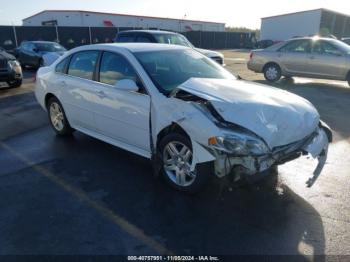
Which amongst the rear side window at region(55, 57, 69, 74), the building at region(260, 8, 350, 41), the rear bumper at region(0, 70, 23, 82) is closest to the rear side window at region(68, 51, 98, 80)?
the rear side window at region(55, 57, 69, 74)

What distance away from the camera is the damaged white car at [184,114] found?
11.7 feet

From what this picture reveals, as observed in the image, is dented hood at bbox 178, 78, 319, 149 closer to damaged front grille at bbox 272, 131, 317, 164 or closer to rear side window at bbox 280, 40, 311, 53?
damaged front grille at bbox 272, 131, 317, 164

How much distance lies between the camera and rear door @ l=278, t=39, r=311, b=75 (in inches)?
479

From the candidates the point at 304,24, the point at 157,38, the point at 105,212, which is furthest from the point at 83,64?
the point at 304,24

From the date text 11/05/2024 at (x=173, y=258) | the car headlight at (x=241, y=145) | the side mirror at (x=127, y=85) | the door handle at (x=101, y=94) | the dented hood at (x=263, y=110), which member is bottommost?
the date text 11/05/2024 at (x=173, y=258)

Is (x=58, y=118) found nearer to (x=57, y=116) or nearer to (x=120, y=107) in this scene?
(x=57, y=116)

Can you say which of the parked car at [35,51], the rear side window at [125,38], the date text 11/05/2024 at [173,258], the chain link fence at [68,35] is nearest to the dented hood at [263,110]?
the date text 11/05/2024 at [173,258]

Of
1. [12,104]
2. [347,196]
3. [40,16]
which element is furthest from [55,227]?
[40,16]

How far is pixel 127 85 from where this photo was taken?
439 centimetres

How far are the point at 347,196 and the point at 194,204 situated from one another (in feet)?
5.75

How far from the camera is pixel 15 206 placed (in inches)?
155

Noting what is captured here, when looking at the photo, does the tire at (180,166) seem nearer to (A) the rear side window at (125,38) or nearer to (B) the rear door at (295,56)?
(B) the rear door at (295,56)

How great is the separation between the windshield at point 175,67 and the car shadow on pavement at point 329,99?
9.45 ft

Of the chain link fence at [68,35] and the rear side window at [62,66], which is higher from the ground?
the rear side window at [62,66]
